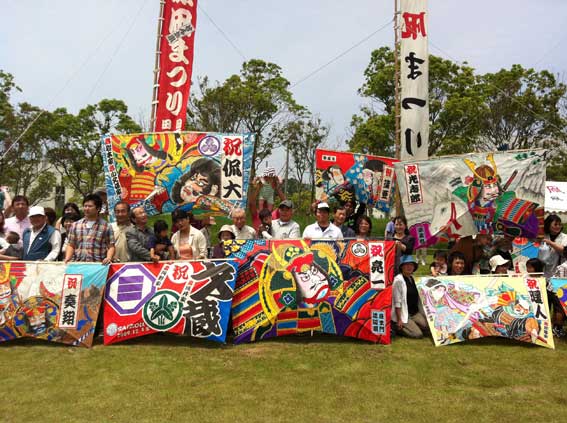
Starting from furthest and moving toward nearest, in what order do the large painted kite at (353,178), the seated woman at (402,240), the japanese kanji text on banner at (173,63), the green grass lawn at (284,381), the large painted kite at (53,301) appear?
the japanese kanji text on banner at (173,63) → the large painted kite at (353,178) → the seated woman at (402,240) → the large painted kite at (53,301) → the green grass lawn at (284,381)

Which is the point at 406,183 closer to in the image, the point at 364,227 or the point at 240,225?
the point at 364,227

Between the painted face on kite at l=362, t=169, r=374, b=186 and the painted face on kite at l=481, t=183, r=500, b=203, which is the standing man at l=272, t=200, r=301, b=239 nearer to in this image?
the painted face on kite at l=362, t=169, r=374, b=186

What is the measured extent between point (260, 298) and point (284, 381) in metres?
1.37

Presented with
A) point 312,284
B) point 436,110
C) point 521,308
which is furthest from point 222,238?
point 436,110

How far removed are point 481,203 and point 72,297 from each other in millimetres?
5499

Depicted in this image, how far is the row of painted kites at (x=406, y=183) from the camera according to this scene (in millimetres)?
6285

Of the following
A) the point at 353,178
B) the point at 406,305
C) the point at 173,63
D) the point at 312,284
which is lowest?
the point at 406,305

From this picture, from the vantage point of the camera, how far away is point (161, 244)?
18.8ft

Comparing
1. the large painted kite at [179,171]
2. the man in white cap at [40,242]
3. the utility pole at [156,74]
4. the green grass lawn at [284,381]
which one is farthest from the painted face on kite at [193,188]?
the utility pole at [156,74]

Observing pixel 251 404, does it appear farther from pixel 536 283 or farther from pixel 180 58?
pixel 180 58

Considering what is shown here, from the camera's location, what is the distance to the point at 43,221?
574cm

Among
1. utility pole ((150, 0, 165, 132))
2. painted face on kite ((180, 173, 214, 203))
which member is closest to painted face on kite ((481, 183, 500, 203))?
painted face on kite ((180, 173, 214, 203))

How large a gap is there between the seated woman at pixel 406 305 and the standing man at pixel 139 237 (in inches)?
119

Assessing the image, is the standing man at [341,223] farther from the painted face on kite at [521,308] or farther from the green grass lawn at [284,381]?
the painted face on kite at [521,308]
